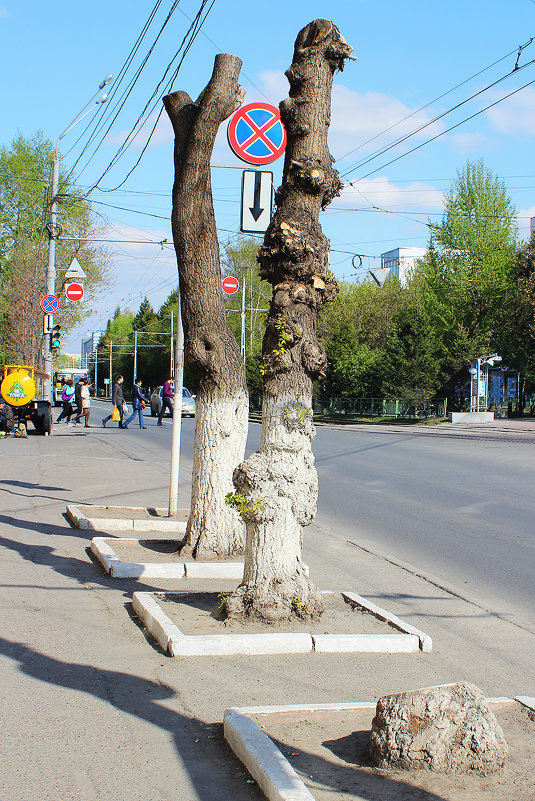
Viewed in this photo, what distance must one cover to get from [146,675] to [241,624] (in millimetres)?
873

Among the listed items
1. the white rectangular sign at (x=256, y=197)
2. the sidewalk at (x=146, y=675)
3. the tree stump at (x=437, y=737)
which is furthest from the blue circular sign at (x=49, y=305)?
the tree stump at (x=437, y=737)

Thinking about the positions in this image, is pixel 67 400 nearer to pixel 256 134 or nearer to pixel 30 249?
pixel 30 249

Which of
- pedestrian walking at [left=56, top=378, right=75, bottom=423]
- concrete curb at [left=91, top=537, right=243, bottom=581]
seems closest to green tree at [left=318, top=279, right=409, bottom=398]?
pedestrian walking at [left=56, top=378, right=75, bottom=423]

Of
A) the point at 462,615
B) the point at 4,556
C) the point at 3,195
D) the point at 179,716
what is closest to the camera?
the point at 179,716

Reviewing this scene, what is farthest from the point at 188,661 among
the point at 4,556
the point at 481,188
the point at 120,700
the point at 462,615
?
the point at 481,188

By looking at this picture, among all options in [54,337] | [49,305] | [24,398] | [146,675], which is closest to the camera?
[146,675]

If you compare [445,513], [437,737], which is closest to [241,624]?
[437,737]

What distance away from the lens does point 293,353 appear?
18.0 ft

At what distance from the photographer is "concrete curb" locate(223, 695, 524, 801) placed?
2988mm

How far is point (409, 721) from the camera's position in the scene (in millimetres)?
3312

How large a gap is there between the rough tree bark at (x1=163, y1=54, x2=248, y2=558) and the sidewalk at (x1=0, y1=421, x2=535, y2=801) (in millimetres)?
1409

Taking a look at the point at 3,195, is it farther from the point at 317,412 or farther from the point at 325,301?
the point at 325,301

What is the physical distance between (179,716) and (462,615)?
2952 mm

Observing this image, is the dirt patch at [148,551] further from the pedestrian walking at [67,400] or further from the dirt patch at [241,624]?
the pedestrian walking at [67,400]
